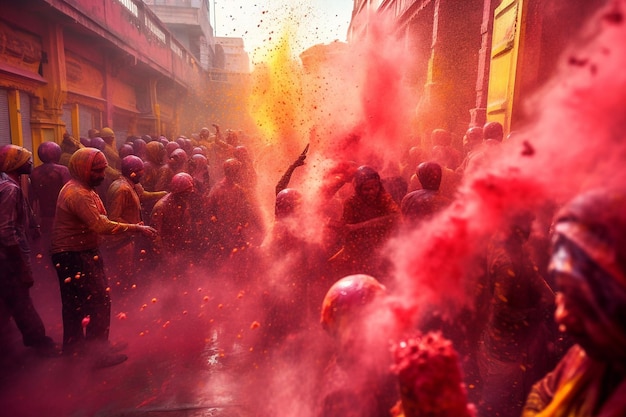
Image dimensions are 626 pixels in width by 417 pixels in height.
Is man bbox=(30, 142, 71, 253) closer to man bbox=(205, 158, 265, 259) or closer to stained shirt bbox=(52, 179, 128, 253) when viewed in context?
man bbox=(205, 158, 265, 259)

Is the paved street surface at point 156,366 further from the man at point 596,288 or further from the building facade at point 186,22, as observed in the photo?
the building facade at point 186,22

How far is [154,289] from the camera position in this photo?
6574 mm

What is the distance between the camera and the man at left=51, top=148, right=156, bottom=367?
4.36 metres

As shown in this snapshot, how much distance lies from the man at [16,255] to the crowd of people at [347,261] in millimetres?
14

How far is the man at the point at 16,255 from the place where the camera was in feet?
15.0

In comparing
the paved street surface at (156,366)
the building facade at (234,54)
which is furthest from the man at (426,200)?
the building facade at (234,54)

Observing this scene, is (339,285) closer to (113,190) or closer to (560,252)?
(560,252)

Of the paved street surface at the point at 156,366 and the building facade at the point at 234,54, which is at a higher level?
the building facade at the point at 234,54

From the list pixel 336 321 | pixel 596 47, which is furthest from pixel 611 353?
pixel 336 321

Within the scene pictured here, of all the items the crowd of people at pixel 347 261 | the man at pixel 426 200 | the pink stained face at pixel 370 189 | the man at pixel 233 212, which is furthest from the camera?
the man at pixel 233 212

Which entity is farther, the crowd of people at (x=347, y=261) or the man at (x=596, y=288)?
the crowd of people at (x=347, y=261)

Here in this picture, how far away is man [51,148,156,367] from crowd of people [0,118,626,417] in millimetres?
13

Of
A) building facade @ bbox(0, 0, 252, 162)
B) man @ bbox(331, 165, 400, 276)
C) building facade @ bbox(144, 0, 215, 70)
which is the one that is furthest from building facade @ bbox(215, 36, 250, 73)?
man @ bbox(331, 165, 400, 276)

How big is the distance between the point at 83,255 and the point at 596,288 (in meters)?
4.67
